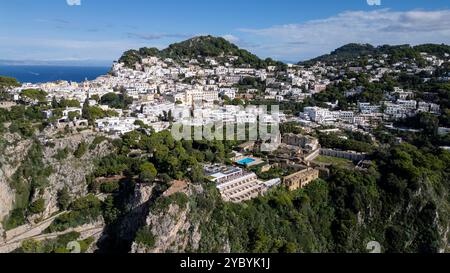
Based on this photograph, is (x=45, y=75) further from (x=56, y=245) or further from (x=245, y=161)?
(x=56, y=245)

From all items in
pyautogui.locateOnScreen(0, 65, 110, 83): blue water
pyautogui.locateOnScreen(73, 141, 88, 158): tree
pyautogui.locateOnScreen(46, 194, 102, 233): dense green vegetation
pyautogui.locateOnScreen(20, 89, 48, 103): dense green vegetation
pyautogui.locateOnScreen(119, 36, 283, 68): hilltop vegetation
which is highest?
pyautogui.locateOnScreen(119, 36, 283, 68): hilltop vegetation

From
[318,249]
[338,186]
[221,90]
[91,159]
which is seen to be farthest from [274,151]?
[221,90]

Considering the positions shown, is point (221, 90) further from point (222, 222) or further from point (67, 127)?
point (222, 222)

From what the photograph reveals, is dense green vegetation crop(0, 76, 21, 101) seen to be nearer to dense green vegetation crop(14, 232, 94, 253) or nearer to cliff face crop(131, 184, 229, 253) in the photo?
dense green vegetation crop(14, 232, 94, 253)

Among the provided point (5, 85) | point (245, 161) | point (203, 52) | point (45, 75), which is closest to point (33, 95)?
point (5, 85)

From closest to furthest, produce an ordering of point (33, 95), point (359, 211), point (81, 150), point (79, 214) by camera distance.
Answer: point (79, 214) → point (359, 211) → point (81, 150) → point (33, 95)

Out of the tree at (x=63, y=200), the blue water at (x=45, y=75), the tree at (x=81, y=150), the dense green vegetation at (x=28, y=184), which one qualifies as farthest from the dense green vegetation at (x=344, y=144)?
the blue water at (x=45, y=75)

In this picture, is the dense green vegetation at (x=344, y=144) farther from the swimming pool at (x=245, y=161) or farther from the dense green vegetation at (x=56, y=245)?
the dense green vegetation at (x=56, y=245)

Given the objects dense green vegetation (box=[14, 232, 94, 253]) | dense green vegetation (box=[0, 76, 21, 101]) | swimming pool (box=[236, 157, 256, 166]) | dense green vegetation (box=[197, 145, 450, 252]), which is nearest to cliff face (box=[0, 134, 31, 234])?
dense green vegetation (box=[14, 232, 94, 253])

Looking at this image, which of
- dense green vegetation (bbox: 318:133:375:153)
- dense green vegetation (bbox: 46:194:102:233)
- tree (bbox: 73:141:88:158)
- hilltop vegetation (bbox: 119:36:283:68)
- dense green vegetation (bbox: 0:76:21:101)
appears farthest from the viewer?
hilltop vegetation (bbox: 119:36:283:68)
